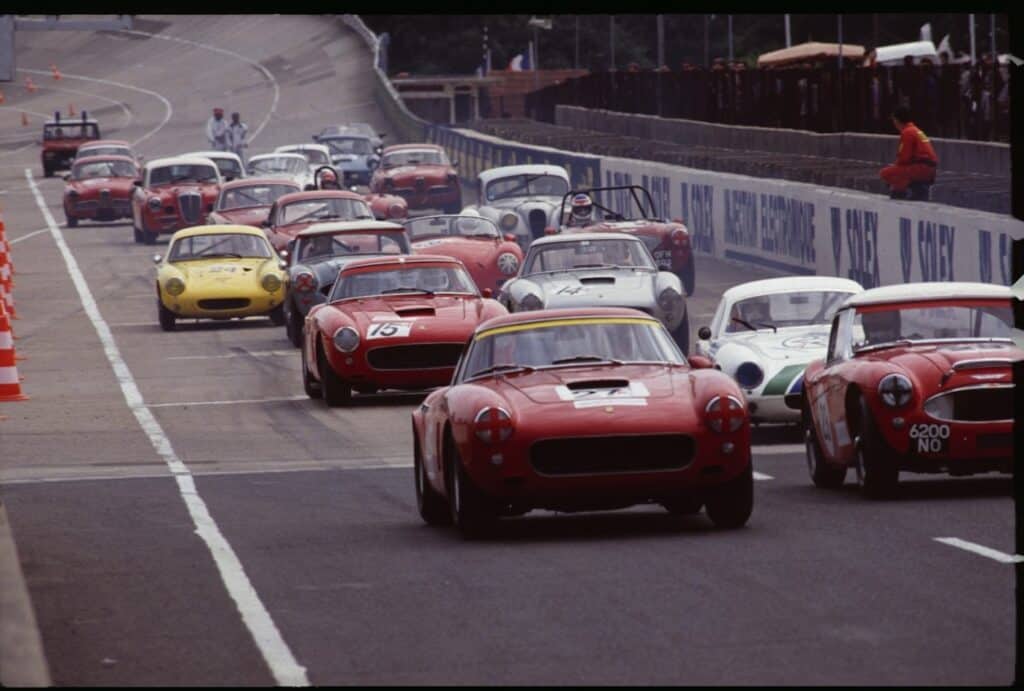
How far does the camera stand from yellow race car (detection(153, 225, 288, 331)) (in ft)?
96.2

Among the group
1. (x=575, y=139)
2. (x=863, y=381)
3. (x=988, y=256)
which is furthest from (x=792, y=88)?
(x=863, y=381)

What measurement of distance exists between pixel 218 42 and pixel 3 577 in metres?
107

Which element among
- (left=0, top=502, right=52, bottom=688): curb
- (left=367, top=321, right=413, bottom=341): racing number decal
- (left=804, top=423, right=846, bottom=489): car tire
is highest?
(left=0, top=502, right=52, bottom=688): curb

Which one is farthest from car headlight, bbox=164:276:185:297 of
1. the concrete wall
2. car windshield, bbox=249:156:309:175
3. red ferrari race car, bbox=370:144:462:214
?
red ferrari race car, bbox=370:144:462:214

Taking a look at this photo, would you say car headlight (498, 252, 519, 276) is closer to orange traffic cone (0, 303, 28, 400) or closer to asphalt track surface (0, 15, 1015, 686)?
asphalt track surface (0, 15, 1015, 686)

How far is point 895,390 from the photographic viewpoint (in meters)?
13.0

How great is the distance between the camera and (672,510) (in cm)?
1281

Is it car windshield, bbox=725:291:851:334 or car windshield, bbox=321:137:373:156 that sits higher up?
car windshield, bbox=321:137:373:156

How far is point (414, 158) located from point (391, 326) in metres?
28.6

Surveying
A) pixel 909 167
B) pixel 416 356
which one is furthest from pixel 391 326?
pixel 909 167

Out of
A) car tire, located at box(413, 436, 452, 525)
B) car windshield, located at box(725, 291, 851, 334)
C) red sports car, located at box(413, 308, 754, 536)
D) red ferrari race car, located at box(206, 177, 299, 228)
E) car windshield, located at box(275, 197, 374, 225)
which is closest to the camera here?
red sports car, located at box(413, 308, 754, 536)

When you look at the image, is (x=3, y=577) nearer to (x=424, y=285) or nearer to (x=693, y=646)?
(x=693, y=646)

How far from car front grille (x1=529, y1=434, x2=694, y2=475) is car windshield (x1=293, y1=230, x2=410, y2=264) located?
1464 centimetres

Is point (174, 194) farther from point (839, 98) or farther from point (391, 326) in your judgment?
point (391, 326)
